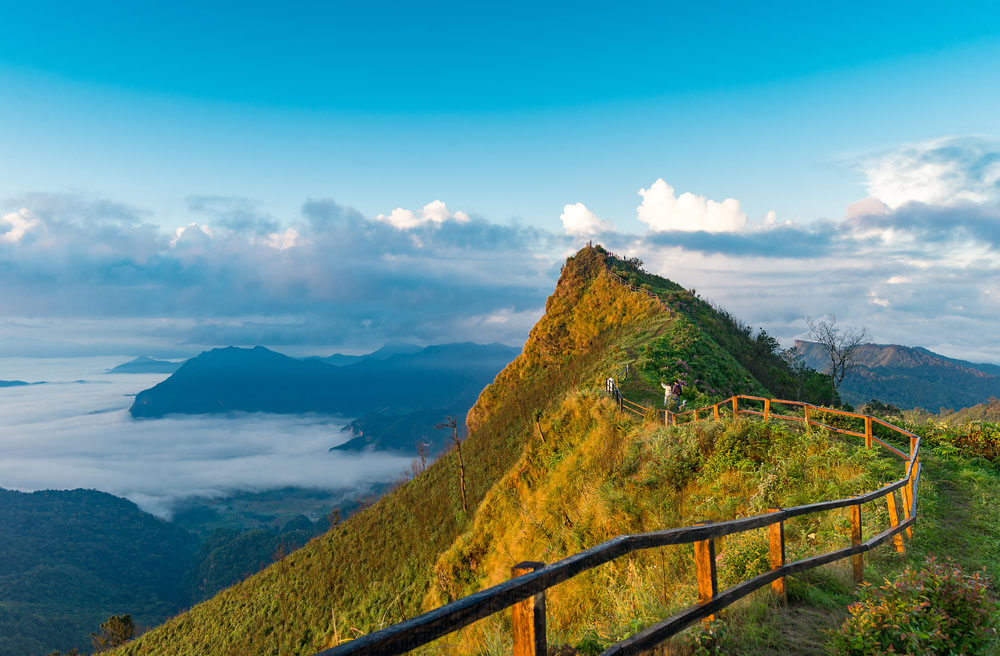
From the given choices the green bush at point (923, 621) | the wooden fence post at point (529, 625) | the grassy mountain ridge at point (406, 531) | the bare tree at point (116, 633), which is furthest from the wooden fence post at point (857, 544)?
the bare tree at point (116, 633)

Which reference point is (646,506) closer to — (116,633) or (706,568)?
(706,568)

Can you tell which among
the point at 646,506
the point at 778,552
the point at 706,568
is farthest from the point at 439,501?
the point at 706,568

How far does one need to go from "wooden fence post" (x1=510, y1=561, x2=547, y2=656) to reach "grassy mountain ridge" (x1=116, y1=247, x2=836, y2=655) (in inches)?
1368

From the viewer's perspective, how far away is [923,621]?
4426 mm

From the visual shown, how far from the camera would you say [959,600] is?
15.4ft

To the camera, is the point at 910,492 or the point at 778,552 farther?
the point at 910,492

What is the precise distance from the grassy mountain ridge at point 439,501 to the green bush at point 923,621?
32.4m

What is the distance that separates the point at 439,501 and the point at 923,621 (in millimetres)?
62019

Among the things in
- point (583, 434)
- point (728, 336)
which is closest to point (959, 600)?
point (583, 434)

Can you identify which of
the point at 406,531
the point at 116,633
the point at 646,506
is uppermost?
the point at 646,506

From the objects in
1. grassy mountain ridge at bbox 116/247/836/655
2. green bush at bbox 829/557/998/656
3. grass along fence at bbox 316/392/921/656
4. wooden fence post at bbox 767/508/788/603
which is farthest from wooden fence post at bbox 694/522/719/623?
grassy mountain ridge at bbox 116/247/836/655

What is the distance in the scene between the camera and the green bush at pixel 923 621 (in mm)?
4309

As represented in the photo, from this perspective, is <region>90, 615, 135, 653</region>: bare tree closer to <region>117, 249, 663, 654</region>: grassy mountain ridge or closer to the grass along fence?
<region>117, 249, 663, 654</region>: grassy mountain ridge

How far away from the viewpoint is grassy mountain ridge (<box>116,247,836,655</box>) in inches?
1929
